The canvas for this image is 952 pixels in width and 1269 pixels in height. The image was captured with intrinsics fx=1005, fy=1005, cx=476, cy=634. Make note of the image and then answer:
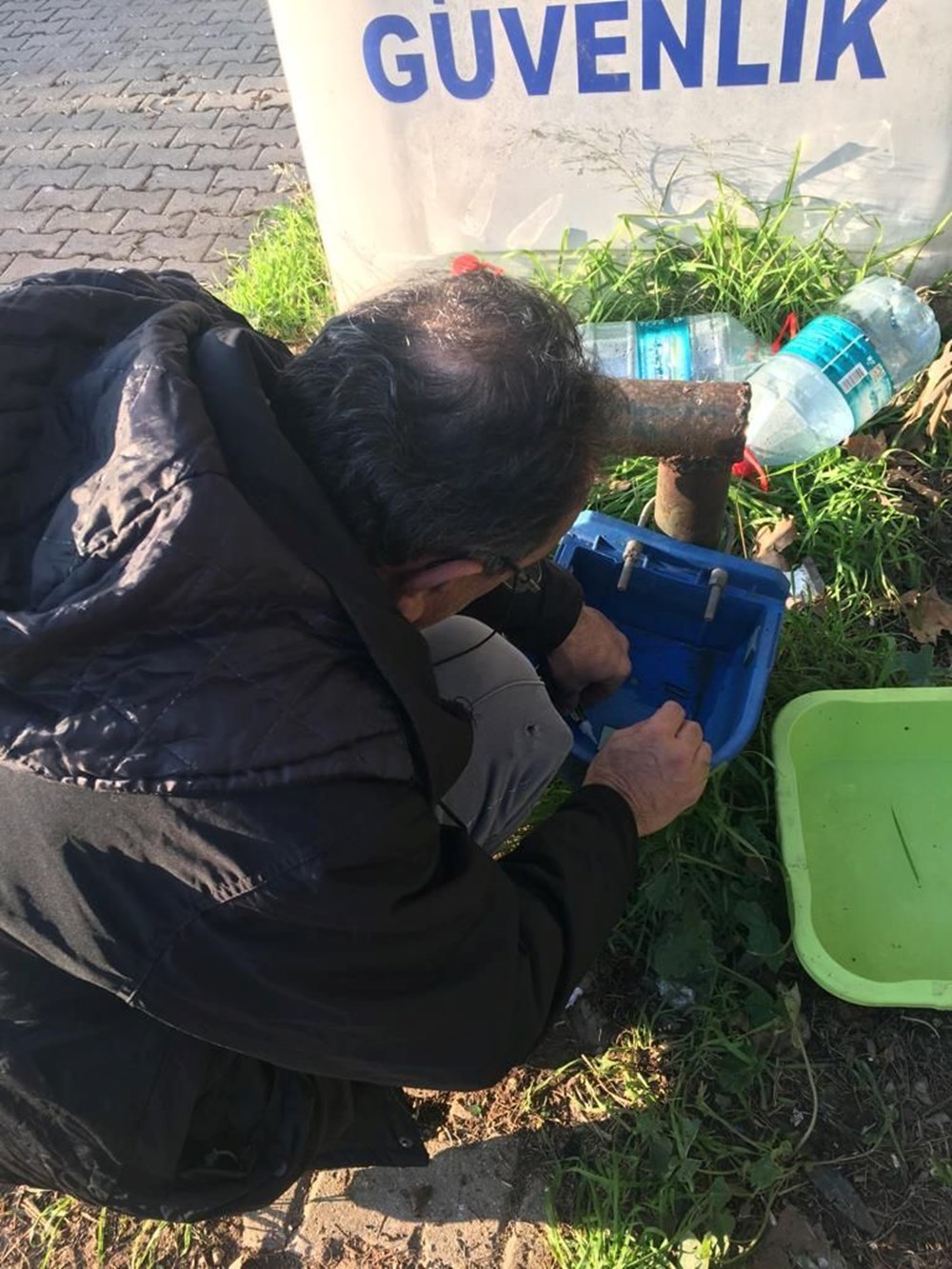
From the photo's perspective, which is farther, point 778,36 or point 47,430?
point 778,36

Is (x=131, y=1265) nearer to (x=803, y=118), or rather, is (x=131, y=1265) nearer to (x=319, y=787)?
(x=319, y=787)

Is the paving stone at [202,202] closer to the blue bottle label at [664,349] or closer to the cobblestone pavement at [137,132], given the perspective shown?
the cobblestone pavement at [137,132]

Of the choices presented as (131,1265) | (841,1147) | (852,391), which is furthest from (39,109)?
(841,1147)

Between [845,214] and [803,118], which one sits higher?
[803,118]

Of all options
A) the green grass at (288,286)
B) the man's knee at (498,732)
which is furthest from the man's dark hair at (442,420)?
the green grass at (288,286)

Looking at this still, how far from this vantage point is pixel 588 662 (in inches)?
86.4

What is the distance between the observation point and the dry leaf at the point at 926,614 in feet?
8.04

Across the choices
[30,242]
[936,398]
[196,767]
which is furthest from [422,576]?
[30,242]

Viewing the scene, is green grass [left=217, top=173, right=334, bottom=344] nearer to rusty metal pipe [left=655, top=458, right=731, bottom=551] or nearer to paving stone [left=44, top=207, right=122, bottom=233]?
paving stone [left=44, top=207, right=122, bottom=233]

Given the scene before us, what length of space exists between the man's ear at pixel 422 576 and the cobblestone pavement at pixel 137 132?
3.28 m

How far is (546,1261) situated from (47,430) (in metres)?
1.63

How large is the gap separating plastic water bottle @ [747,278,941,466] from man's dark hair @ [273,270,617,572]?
169 cm

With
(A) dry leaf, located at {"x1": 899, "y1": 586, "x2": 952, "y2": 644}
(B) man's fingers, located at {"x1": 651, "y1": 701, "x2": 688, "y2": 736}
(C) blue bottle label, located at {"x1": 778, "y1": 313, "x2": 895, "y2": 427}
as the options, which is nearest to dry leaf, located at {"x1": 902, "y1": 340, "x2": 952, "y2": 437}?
(C) blue bottle label, located at {"x1": 778, "y1": 313, "x2": 895, "y2": 427}

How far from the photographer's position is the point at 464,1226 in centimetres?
187
